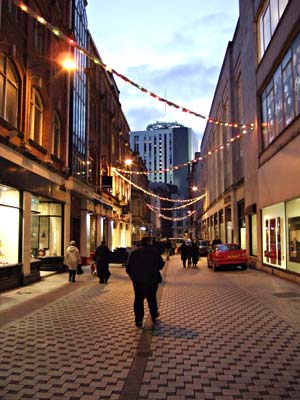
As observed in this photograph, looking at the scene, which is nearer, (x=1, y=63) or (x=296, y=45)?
(x=1, y=63)

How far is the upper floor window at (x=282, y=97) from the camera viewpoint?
15.3 metres

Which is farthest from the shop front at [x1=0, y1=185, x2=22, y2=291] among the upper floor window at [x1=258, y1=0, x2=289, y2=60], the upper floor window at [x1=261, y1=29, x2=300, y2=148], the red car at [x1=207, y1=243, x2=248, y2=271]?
the upper floor window at [x1=258, y1=0, x2=289, y2=60]

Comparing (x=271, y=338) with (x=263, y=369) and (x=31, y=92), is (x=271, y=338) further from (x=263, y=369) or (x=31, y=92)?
(x=31, y=92)

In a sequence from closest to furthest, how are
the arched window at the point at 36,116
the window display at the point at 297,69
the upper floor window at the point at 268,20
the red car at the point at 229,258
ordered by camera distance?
the window display at the point at 297,69 < the arched window at the point at 36,116 < the upper floor window at the point at 268,20 < the red car at the point at 229,258

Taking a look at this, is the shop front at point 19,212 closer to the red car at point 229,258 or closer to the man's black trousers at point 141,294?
the man's black trousers at point 141,294

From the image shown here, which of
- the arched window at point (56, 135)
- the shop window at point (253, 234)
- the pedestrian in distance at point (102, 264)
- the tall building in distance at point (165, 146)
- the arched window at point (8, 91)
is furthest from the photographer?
the tall building in distance at point (165, 146)

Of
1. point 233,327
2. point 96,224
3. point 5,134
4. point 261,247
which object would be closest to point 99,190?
point 96,224

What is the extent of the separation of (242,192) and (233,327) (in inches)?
845

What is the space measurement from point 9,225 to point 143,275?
7.47 m

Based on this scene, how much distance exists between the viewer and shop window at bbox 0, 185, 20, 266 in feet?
44.8

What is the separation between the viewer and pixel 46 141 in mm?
18156

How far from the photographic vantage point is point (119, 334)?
7605 mm

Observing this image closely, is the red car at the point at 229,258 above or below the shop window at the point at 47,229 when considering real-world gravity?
below

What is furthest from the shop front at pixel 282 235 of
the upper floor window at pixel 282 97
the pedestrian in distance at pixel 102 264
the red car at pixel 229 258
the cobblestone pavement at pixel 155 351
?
the pedestrian in distance at pixel 102 264
